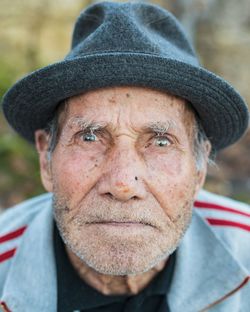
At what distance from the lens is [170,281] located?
296 centimetres

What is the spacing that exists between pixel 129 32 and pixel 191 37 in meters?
6.79

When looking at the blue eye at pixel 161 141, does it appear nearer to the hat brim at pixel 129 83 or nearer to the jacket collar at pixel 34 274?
the hat brim at pixel 129 83

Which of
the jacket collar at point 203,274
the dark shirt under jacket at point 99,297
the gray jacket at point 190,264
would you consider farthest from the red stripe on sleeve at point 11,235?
the jacket collar at point 203,274

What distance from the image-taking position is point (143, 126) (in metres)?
2.56

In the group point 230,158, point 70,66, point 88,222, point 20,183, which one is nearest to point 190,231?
point 88,222

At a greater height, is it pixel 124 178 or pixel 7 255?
pixel 124 178

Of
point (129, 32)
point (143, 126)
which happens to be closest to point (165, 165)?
point (143, 126)

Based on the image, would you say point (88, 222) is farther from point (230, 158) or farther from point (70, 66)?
point (230, 158)

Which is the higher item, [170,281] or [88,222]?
[88,222]

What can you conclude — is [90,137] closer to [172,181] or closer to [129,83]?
[129,83]

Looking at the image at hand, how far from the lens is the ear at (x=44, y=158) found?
3.00 meters

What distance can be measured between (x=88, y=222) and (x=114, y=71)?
0.73 m

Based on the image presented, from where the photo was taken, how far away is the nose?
8.01 feet

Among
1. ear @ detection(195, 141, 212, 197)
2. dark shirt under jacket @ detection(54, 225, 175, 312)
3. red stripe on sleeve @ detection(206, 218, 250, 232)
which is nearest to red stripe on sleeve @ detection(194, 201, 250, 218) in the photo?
red stripe on sleeve @ detection(206, 218, 250, 232)
